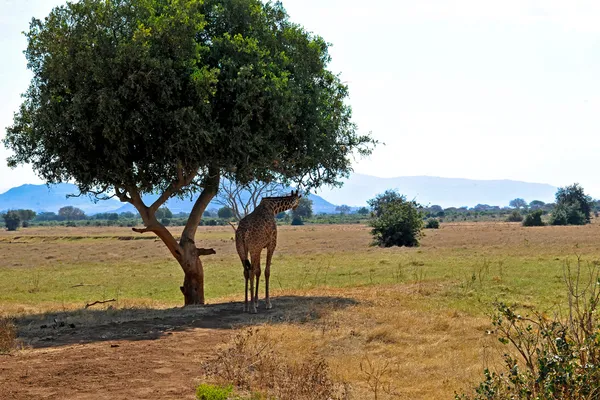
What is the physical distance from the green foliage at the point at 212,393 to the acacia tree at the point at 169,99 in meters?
9.89

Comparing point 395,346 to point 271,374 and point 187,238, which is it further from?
point 187,238

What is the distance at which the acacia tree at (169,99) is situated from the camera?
704 inches

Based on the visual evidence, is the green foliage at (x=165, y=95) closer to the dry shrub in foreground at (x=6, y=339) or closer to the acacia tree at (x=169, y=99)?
the acacia tree at (x=169, y=99)

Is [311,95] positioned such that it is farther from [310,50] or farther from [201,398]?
[201,398]

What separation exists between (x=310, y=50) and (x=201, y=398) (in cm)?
1468

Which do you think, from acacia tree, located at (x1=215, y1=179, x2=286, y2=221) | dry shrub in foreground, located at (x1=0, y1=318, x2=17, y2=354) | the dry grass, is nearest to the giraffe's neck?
acacia tree, located at (x1=215, y1=179, x2=286, y2=221)

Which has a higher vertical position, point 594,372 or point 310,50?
point 310,50

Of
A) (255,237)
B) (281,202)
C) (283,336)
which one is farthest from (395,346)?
(281,202)

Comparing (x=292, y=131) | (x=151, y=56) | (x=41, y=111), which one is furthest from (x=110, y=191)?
(x=292, y=131)

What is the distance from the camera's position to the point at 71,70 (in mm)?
18156

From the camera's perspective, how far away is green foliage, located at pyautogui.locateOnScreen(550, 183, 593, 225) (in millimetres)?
92250

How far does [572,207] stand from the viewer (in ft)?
311

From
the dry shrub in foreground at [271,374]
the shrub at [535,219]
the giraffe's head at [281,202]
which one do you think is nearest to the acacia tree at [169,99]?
the giraffe's head at [281,202]

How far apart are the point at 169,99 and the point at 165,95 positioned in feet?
0.52
